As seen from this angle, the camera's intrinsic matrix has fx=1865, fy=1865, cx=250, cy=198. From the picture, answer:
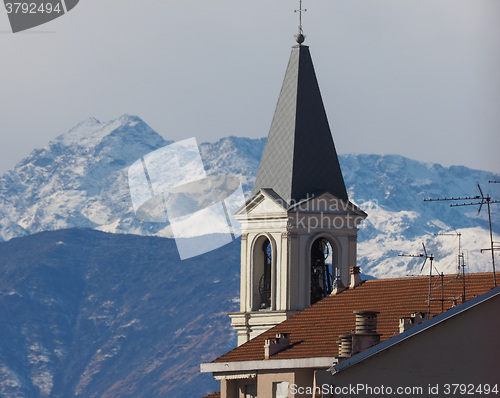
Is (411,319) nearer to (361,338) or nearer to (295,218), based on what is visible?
(361,338)

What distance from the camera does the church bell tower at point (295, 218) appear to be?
77.8 meters

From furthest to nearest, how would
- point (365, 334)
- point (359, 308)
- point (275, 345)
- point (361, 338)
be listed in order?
point (359, 308)
point (275, 345)
point (365, 334)
point (361, 338)

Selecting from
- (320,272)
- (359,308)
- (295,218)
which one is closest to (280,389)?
(359,308)

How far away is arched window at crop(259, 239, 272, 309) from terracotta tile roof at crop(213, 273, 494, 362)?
2197 cm

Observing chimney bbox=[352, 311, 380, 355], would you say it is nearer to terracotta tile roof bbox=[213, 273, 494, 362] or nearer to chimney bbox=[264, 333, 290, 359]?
terracotta tile roof bbox=[213, 273, 494, 362]

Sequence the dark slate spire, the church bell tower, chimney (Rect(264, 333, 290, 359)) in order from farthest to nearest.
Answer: the dark slate spire
the church bell tower
chimney (Rect(264, 333, 290, 359))

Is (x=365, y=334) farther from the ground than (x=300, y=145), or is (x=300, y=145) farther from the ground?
(x=300, y=145)

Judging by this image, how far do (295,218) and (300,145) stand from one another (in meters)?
3.78

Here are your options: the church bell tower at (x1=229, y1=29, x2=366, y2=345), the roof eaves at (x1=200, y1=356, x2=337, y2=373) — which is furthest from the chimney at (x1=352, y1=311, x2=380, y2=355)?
the church bell tower at (x1=229, y1=29, x2=366, y2=345)

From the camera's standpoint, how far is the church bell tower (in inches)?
3063

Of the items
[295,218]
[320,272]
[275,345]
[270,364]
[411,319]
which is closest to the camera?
[411,319]

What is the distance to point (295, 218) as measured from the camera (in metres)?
77.9

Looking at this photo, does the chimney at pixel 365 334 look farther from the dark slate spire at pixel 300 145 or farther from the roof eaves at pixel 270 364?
the dark slate spire at pixel 300 145

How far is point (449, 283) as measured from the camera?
50656 millimetres
